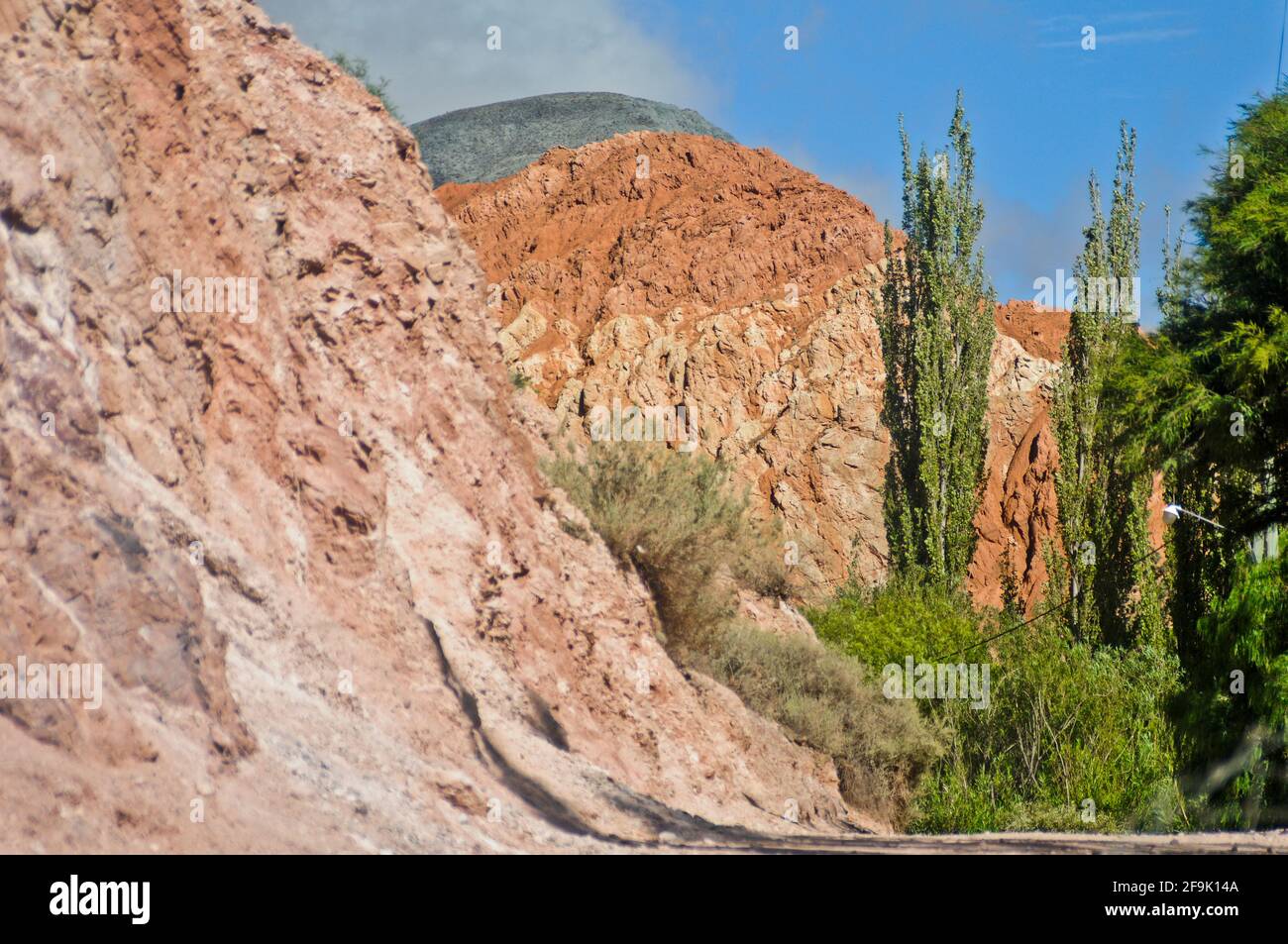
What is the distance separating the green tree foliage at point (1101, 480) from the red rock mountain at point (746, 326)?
617 centimetres

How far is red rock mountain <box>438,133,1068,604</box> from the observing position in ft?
153

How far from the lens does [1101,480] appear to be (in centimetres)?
3488

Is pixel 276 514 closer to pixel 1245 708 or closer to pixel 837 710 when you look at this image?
pixel 837 710

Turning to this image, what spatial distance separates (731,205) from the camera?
59.6 meters

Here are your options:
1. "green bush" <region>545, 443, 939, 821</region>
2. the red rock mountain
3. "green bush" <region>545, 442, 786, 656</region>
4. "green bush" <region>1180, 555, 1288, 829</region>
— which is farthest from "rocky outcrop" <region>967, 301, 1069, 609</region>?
"green bush" <region>545, 442, 786, 656</region>

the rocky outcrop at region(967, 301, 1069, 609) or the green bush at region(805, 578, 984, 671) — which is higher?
the rocky outcrop at region(967, 301, 1069, 609)

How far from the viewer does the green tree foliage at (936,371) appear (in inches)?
1350

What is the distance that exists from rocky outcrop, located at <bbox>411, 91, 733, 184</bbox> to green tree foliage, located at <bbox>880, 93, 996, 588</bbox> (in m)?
40.9

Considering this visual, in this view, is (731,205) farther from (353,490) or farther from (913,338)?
(353,490)

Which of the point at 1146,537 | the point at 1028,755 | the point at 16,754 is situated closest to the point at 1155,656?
the point at 1146,537

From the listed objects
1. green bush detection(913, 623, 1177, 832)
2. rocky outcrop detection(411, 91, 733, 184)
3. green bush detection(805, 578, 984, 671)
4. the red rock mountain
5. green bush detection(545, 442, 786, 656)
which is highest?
rocky outcrop detection(411, 91, 733, 184)

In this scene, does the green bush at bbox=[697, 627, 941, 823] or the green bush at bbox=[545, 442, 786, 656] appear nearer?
the green bush at bbox=[545, 442, 786, 656]

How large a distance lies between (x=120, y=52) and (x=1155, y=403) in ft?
50.2

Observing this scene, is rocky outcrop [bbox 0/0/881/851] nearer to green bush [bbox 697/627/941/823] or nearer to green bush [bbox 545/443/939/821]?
green bush [bbox 545/443/939/821]
